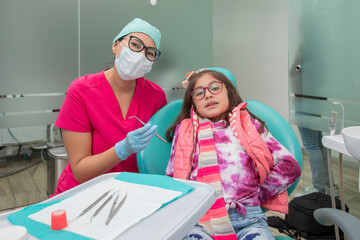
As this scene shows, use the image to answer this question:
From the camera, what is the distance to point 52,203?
680mm

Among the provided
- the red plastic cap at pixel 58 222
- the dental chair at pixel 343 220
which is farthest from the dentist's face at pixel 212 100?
the red plastic cap at pixel 58 222

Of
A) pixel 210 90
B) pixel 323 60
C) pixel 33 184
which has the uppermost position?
pixel 323 60

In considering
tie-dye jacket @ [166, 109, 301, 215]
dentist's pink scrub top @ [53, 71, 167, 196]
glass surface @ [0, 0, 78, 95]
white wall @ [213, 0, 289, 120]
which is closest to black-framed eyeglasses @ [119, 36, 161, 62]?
dentist's pink scrub top @ [53, 71, 167, 196]

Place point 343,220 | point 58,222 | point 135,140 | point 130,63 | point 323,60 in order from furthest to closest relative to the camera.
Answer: point 323,60, point 130,63, point 135,140, point 343,220, point 58,222

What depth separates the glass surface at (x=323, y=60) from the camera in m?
2.04

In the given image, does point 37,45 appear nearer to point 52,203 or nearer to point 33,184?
point 33,184

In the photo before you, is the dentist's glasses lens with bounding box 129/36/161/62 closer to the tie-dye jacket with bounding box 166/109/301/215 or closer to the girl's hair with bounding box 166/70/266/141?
the girl's hair with bounding box 166/70/266/141

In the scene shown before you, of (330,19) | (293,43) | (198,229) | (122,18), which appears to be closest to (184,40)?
(122,18)

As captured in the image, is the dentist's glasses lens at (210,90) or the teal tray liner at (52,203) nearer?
the teal tray liner at (52,203)

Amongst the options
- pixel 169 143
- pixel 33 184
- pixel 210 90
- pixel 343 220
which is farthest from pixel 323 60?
pixel 33 184

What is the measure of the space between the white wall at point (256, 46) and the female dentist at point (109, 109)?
7.32 feet

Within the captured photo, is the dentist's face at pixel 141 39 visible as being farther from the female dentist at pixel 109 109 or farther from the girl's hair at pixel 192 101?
the girl's hair at pixel 192 101

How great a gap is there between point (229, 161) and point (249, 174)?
10cm

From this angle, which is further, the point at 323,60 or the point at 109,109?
the point at 323,60
